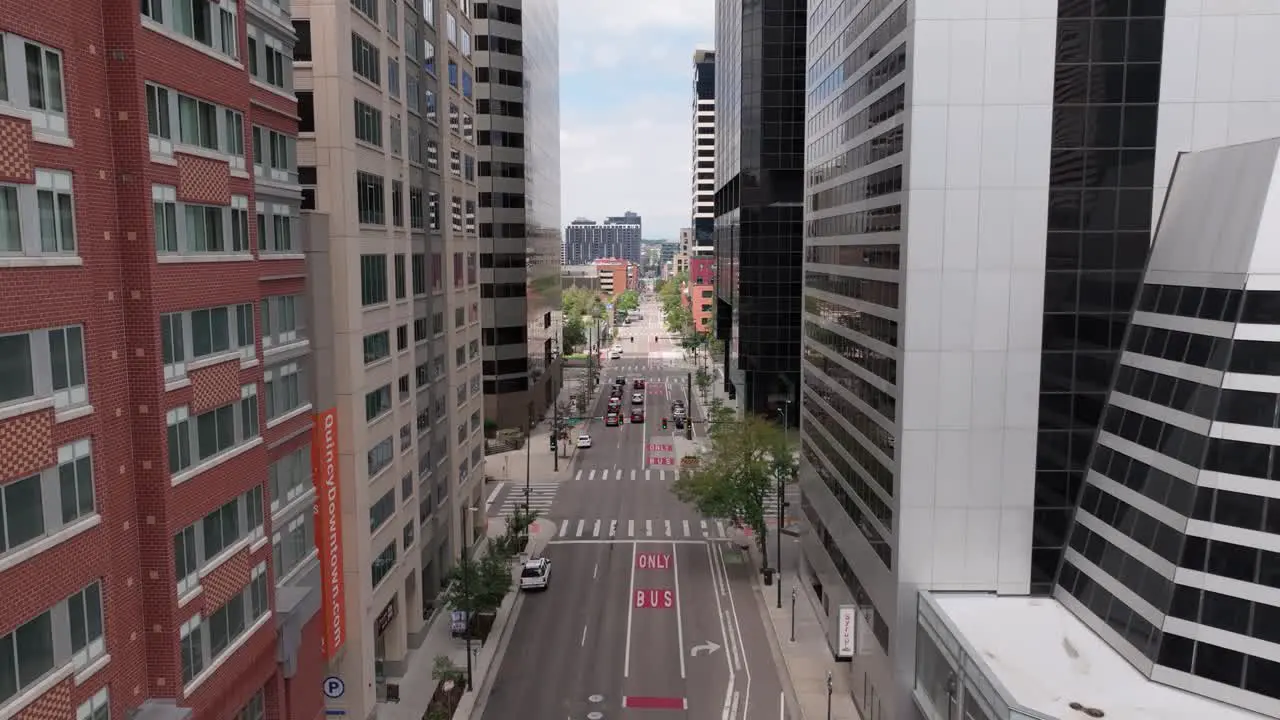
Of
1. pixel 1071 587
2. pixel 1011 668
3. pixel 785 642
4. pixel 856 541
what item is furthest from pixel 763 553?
pixel 1011 668

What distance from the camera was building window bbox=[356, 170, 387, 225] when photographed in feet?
119

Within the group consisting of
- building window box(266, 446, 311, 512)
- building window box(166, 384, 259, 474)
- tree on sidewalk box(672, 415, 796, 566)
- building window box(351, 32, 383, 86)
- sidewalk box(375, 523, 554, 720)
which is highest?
building window box(351, 32, 383, 86)

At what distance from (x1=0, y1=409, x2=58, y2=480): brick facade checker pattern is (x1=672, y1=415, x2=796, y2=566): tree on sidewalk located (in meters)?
42.5

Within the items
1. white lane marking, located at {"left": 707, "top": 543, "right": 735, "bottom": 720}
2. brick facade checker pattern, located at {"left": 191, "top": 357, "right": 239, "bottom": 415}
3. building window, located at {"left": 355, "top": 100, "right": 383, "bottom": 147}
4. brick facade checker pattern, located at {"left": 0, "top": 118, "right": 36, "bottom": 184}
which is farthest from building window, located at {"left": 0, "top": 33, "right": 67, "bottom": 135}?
white lane marking, located at {"left": 707, "top": 543, "right": 735, "bottom": 720}

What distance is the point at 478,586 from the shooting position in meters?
44.0

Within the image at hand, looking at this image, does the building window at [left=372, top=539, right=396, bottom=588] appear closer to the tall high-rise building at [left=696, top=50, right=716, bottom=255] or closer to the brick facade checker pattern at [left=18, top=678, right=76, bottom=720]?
the brick facade checker pattern at [left=18, top=678, right=76, bottom=720]

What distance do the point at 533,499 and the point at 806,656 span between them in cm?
3543

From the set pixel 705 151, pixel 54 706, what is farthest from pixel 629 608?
pixel 705 151

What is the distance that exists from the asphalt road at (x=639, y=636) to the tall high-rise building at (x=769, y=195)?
2500 centimetres

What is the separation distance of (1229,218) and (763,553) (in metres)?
35.4

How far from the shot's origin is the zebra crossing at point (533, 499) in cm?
7046

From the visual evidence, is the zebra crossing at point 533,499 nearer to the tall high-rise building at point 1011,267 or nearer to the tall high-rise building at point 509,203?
the tall high-rise building at point 509,203

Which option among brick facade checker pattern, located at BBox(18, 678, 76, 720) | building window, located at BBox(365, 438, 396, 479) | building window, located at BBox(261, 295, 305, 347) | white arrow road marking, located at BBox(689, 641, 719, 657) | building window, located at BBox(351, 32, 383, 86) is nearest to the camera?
brick facade checker pattern, located at BBox(18, 678, 76, 720)

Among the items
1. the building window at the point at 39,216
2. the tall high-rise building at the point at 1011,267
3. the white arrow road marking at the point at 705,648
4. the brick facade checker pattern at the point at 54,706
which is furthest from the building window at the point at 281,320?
the white arrow road marking at the point at 705,648
